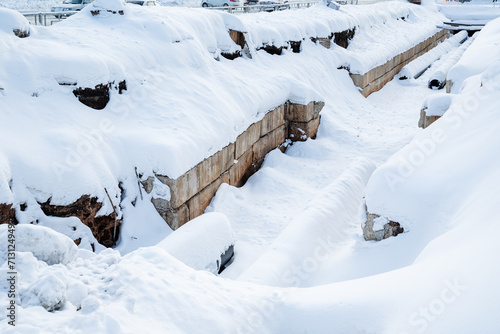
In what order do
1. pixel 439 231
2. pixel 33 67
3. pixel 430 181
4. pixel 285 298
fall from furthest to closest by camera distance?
pixel 33 67, pixel 430 181, pixel 439 231, pixel 285 298

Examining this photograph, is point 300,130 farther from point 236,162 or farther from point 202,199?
point 202,199

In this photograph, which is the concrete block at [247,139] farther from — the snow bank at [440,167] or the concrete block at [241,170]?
the snow bank at [440,167]

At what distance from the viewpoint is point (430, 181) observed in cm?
509

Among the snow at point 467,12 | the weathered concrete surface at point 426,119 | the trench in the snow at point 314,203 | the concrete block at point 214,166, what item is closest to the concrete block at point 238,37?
the trench in the snow at point 314,203

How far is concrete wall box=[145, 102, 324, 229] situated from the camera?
20.8ft

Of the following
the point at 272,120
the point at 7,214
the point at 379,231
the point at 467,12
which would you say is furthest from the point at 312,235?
the point at 467,12

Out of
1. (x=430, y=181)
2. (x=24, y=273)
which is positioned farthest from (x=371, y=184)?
(x=24, y=273)

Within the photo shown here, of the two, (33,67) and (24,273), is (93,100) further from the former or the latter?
(24,273)

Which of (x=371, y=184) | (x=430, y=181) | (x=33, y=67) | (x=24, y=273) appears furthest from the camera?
(x=33, y=67)

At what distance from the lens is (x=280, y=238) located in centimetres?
629

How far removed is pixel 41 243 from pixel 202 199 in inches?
144

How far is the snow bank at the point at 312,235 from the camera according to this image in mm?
5461

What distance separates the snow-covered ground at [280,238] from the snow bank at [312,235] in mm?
24

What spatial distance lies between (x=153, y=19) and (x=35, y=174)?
4.79 metres
